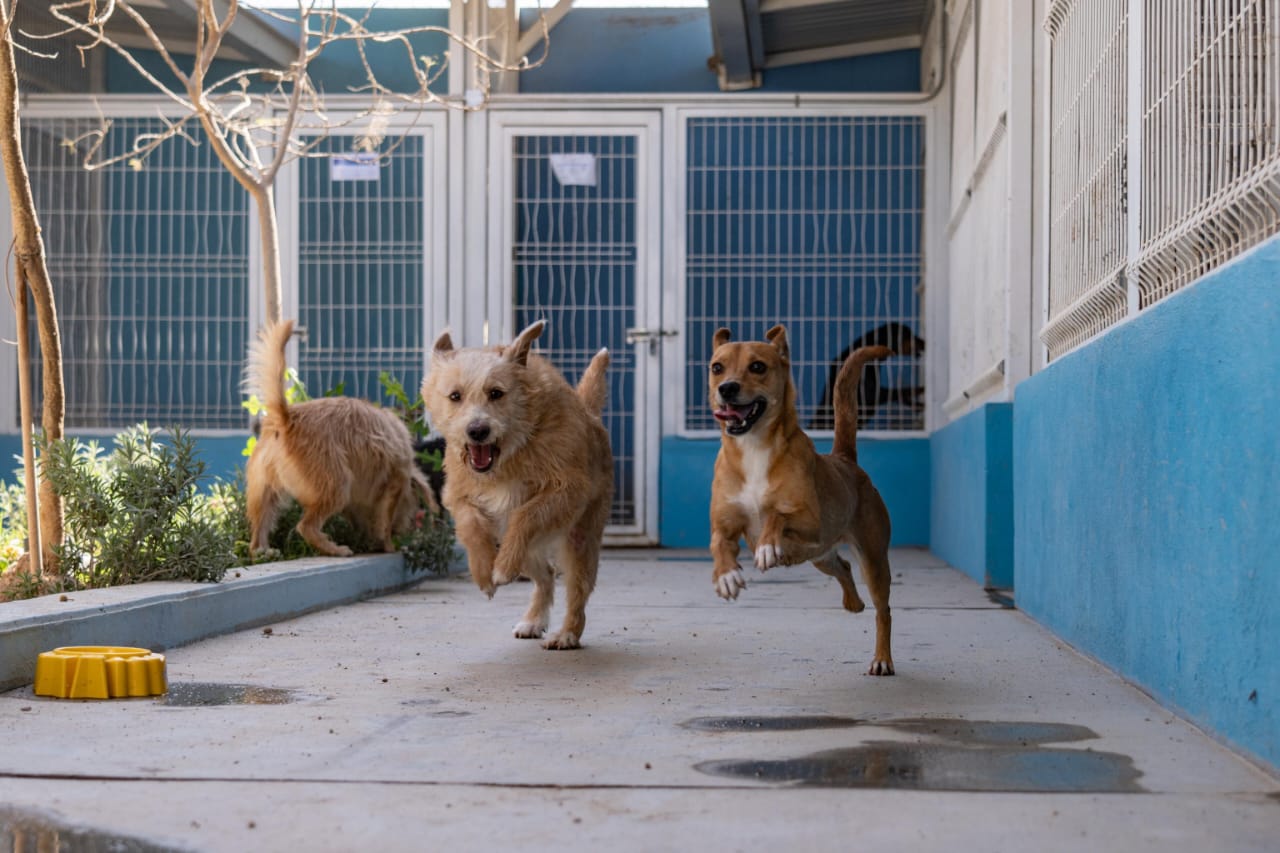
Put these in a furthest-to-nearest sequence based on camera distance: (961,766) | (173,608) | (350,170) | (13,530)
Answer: (350,170), (13,530), (173,608), (961,766)

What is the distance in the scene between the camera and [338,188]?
38.9 feet

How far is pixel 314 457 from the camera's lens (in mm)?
7516

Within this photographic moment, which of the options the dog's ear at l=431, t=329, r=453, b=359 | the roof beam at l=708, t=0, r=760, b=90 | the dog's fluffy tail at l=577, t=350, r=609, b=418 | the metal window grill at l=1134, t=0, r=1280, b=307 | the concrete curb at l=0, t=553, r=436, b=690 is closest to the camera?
the metal window grill at l=1134, t=0, r=1280, b=307

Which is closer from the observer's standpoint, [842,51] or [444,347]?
[444,347]

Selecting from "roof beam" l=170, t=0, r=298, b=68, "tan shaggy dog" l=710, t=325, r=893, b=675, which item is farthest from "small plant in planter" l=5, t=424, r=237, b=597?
"roof beam" l=170, t=0, r=298, b=68

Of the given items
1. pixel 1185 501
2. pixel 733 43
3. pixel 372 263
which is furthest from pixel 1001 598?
pixel 372 263

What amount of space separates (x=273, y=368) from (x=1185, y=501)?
4.74m

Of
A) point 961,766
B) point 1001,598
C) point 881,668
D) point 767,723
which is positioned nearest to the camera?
point 961,766

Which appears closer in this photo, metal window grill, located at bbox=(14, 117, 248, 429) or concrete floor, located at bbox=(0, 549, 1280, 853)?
concrete floor, located at bbox=(0, 549, 1280, 853)

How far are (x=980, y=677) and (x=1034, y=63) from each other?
3.92m

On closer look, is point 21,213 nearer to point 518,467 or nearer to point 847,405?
point 518,467

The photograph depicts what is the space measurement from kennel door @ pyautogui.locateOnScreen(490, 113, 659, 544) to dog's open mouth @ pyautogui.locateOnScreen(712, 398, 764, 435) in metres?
7.25

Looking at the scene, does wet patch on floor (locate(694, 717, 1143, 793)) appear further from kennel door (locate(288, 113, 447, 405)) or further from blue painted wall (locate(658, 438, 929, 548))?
kennel door (locate(288, 113, 447, 405))

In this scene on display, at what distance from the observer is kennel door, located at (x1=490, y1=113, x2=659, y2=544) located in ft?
38.9
